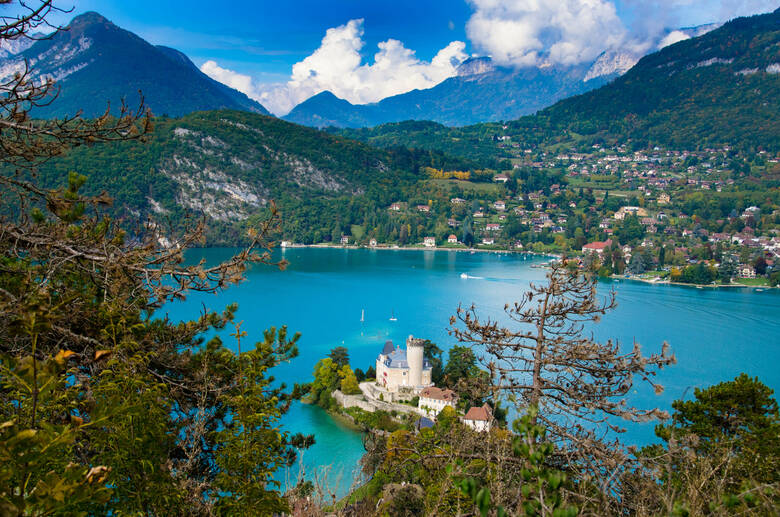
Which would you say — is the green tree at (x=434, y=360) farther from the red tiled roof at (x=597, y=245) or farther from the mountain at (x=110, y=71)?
the mountain at (x=110, y=71)

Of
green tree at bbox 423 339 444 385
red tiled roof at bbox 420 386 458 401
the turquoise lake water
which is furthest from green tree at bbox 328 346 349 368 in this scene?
red tiled roof at bbox 420 386 458 401

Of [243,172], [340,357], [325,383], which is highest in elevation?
[243,172]

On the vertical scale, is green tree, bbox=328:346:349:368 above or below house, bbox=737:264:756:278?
below

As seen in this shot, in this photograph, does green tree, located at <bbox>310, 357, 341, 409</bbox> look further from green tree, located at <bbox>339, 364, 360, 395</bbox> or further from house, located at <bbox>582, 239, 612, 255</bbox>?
house, located at <bbox>582, 239, 612, 255</bbox>

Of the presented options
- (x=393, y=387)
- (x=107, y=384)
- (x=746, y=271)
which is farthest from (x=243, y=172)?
(x=107, y=384)

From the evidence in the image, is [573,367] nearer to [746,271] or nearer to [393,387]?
[393,387]

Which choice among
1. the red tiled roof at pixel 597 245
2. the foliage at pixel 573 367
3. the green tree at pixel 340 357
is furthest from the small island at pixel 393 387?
the red tiled roof at pixel 597 245
